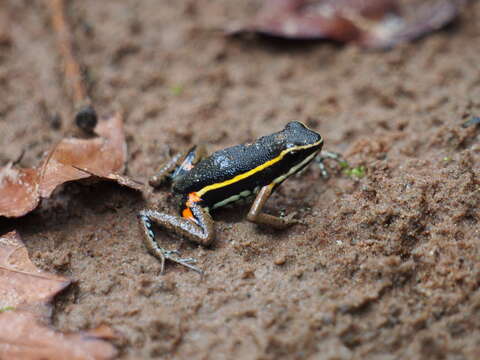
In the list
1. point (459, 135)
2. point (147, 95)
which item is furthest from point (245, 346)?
point (147, 95)

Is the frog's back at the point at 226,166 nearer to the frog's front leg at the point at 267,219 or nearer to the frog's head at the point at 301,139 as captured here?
the frog's head at the point at 301,139

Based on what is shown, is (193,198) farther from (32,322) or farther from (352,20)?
(352,20)

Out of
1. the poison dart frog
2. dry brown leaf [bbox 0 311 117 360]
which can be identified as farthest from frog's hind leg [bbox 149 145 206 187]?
dry brown leaf [bbox 0 311 117 360]

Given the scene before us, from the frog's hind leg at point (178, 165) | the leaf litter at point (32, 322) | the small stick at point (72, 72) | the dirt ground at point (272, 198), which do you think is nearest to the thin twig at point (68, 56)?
Result: the small stick at point (72, 72)

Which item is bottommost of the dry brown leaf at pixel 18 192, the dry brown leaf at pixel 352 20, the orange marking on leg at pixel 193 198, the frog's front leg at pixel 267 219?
the dry brown leaf at pixel 18 192

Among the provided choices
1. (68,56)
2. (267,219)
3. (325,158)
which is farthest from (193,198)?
(68,56)

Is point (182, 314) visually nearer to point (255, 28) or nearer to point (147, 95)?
point (147, 95)
